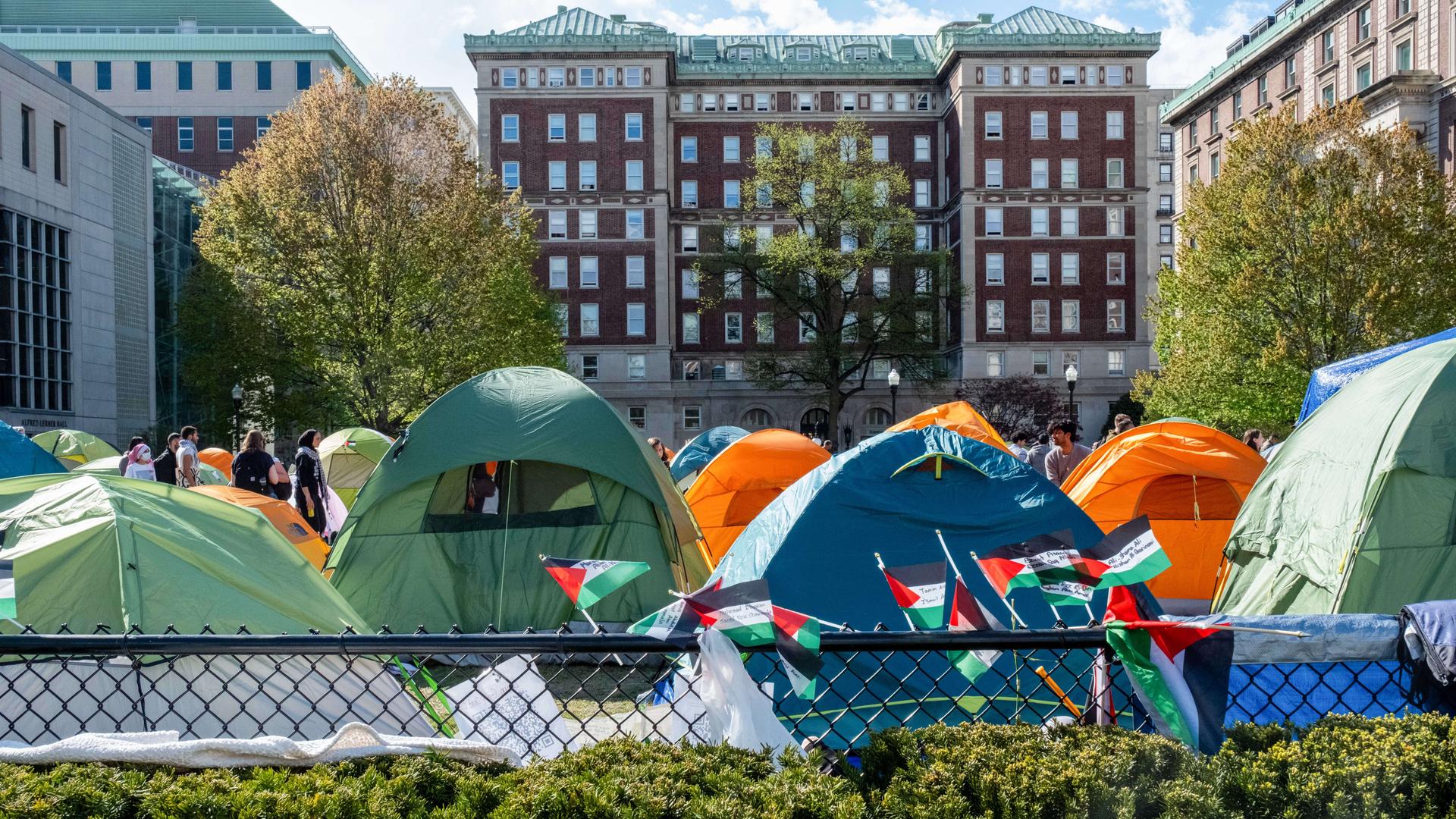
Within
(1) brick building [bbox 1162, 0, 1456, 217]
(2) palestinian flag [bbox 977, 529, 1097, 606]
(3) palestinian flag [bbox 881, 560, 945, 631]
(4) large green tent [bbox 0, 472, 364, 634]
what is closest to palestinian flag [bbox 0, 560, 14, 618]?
(4) large green tent [bbox 0, 472, 364, 634]

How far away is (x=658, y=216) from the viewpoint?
2397 inches

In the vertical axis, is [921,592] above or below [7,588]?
above

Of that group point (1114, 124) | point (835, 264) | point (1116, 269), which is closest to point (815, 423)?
point (835, 264)

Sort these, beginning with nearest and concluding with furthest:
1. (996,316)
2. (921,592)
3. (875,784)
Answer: (875,784) → (921,592) → (996,316)

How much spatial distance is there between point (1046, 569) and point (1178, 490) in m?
9.24

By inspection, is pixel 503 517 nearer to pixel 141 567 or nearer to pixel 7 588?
pixel 141 567

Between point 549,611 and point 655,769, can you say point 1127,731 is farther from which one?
point 549,611

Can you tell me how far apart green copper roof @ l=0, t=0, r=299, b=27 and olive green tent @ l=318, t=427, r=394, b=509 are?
50866 mm

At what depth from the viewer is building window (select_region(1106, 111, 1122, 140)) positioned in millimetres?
60750

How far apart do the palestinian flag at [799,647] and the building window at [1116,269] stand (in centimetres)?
6119

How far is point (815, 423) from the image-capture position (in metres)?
63.2

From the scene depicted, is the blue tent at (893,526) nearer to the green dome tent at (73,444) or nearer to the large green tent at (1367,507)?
the large green tent at (1367,507)

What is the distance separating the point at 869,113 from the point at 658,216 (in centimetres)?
1245

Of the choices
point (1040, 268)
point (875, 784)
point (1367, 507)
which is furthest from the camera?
point (1040, 268)
